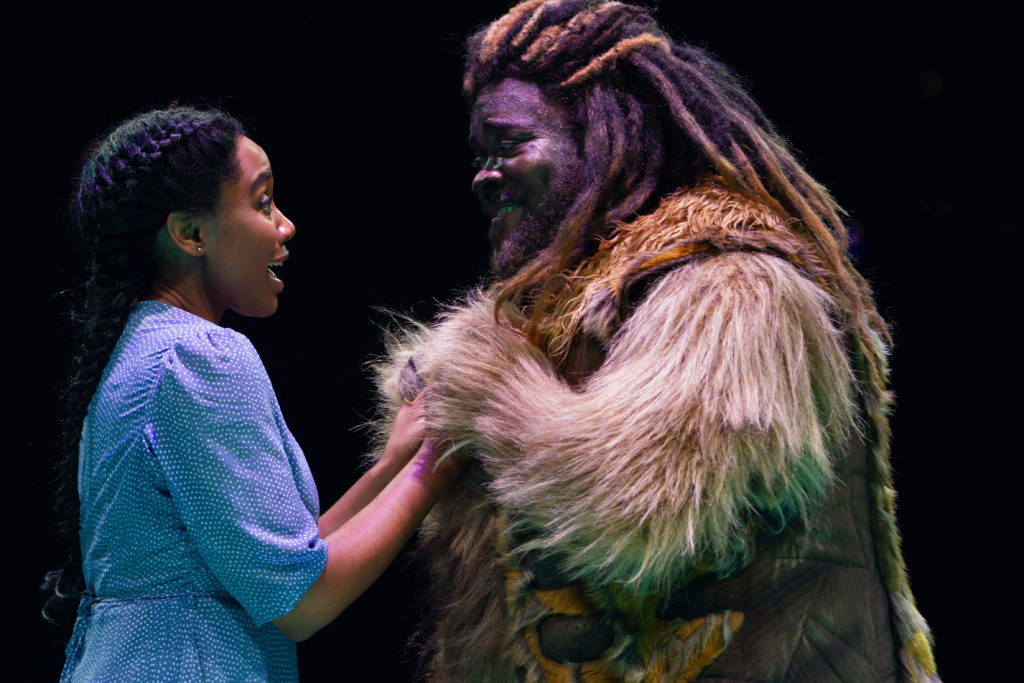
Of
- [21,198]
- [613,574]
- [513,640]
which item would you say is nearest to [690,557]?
[613,574]

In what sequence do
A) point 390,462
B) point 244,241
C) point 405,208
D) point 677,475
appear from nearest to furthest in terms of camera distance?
point 677,475 → point 244,241 → point 390,462 → point 405,208

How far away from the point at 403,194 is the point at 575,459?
1404mm

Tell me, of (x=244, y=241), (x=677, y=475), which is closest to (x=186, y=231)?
(x=244, y=241)

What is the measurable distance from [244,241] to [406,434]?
0.40m

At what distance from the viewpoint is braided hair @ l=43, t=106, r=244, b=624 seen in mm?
1580

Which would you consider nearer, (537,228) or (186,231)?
(186,231)

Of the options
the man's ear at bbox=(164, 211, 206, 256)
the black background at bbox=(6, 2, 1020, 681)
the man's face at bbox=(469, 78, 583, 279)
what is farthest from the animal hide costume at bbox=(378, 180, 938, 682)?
the black background at bbox=(6, 2, 1020, 681)

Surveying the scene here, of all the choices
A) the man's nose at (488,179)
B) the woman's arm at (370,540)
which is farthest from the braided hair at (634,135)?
the woman's arm at (370,540)

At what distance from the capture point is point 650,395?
55.0 inches

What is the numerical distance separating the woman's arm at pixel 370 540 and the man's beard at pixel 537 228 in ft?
1.16

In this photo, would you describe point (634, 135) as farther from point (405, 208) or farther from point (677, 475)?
point (405, 208)

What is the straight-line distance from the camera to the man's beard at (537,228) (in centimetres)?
173

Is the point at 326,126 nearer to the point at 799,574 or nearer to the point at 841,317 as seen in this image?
the point at 841,317

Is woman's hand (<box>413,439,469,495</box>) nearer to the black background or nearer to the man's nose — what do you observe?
the man's nose
